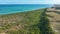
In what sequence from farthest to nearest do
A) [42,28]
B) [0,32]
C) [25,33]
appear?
[42,28] → [0,32] → [25,33]

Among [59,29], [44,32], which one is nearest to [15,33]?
[44,32]

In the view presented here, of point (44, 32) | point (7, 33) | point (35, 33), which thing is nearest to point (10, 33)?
point (7, 33)

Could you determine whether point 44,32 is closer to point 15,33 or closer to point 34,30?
point 34,30

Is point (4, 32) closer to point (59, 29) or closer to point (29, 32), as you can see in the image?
point (29, 32)

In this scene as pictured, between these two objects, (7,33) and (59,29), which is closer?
(7,33)

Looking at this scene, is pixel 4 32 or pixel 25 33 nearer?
pixel 25 33

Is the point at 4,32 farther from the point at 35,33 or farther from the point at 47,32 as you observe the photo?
the point at 47,32

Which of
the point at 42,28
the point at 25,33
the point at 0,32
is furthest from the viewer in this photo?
the point at 42,28
